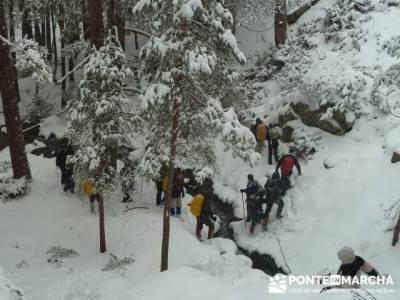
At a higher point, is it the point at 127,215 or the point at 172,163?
the point at 172,163

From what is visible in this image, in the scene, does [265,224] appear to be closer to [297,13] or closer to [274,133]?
[274,133]

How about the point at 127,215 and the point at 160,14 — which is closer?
the point at 160,14

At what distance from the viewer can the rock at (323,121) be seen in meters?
15.8

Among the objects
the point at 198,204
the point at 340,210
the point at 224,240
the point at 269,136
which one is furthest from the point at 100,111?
the point at 269,136

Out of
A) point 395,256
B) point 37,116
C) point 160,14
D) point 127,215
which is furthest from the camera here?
point 37,116

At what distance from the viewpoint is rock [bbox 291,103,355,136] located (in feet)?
51.7

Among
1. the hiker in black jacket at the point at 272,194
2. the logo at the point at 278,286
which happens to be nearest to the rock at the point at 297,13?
the hiker in black jacket at the point at 272,194

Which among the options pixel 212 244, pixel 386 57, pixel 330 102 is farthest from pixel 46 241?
pixel 386 57

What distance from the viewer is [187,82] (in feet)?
30.3

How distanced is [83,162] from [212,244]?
4.39 meters

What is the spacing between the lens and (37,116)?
22.2 metres

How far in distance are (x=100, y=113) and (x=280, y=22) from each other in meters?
13.8

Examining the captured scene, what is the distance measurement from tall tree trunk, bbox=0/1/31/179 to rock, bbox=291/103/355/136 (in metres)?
10.2

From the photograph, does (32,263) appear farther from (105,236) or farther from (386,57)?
(386,57)
